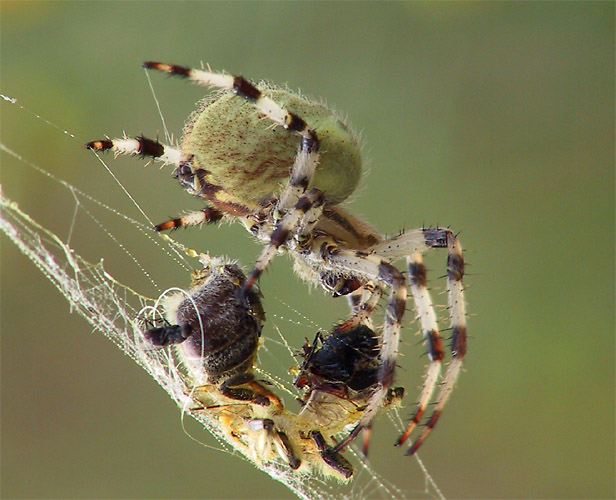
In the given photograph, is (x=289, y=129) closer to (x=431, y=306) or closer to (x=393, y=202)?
(x=431, y=306)

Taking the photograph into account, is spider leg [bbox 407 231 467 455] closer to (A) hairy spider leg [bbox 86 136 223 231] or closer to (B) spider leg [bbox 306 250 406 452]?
(B) spider leg [bbox 306 250 406 452]

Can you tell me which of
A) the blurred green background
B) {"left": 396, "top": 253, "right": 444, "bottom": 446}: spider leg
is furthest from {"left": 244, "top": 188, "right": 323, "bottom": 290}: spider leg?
the blurred green background

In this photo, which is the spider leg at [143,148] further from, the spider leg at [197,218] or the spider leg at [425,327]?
the spider leg at [425,327]

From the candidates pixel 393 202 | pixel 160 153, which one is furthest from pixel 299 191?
pixel 393 202

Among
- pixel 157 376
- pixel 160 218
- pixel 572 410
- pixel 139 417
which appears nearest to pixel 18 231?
pixel 157 376

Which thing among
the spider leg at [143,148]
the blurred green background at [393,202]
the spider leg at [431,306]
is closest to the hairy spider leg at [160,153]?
the spider leg at [143,148]

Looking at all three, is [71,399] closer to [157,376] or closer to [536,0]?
[157,376]
